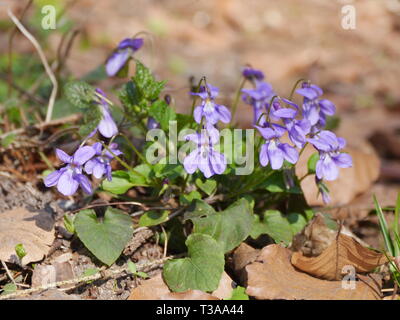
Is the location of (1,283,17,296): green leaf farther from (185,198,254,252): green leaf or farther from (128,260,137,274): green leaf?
(185,198,254,252): green leaf

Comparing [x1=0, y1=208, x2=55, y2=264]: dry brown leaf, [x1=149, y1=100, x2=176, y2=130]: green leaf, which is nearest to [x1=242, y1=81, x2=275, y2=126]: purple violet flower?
[x1=149, y1=100, x2=176, y2=130]: green leaf

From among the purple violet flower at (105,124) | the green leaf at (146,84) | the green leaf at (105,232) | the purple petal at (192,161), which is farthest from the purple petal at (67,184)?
the green leaf at (146,84)

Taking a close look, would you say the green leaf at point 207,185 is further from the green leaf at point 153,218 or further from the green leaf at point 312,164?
the green leaf at point 312,164

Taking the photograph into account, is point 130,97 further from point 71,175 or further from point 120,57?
point 71,175

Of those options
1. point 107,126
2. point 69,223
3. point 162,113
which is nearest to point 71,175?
point 69,223
